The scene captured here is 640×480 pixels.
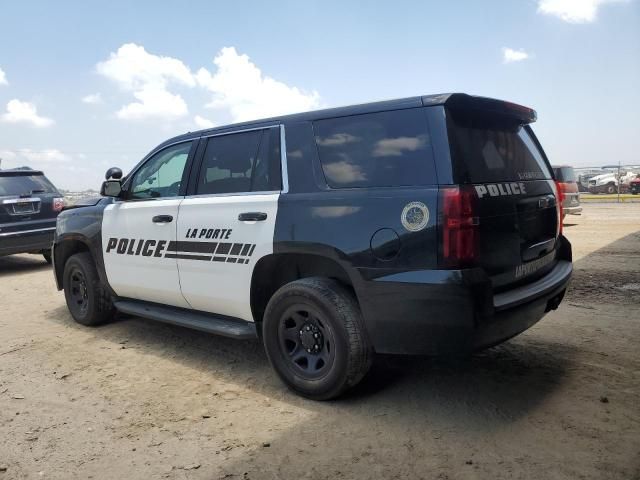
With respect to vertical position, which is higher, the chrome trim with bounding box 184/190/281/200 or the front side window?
the front side window

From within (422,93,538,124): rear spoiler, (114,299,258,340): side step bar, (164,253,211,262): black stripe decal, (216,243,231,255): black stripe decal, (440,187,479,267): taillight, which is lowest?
(114,299,258,340): side step bar

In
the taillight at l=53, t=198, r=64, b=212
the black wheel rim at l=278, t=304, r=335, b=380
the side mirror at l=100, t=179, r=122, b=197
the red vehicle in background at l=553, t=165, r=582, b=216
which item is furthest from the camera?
the red vehicle in background at l=553, t=165, r=582, b=216

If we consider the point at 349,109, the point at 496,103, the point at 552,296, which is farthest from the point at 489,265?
the point at 349,109

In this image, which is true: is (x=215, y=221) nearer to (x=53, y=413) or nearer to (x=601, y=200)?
(x=53, y=413)

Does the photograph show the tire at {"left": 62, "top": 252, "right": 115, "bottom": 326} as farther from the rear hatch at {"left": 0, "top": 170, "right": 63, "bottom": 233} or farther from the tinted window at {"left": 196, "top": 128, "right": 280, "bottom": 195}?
the rear hatch at {"left": 0, "top": 170, "right": 63, "bottom": 233}

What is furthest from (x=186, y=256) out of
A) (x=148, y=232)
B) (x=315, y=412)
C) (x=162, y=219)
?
(x=315, y=412)

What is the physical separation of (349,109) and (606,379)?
2497mm

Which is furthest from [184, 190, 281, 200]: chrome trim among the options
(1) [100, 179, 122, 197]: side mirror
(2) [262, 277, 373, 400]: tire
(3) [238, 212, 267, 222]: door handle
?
(1) [100, 179, 122, 197]: side mirror

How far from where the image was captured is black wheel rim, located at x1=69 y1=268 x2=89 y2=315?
545cm

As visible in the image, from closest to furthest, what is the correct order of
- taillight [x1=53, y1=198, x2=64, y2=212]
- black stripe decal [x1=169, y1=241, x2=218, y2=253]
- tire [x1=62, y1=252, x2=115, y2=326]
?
black stripe decal [x1=169, y1=241, x2=218, y2=253], tire [x1=62, y1=252, x2=115, y2=326], taillight [x1=53, y1=198, x2=64, y2=212]

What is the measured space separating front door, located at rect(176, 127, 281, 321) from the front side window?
283 mm

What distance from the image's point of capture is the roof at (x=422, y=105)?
305 centimetres

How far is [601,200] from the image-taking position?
22.6m

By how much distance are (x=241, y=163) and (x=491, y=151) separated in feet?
5.90
